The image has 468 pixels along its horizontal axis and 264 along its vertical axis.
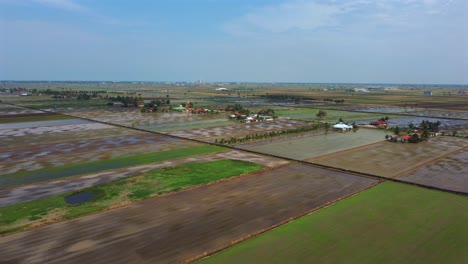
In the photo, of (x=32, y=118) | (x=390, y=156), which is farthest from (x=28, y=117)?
(x=390, y=156)

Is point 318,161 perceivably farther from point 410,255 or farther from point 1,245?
point 1,245

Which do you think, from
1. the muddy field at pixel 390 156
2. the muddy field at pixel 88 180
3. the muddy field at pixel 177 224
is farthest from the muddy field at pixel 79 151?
the muddy field at pixel 390 156

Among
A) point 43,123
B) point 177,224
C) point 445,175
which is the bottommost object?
point 177,224

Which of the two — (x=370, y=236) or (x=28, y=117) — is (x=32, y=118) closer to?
(x=28, y=117)

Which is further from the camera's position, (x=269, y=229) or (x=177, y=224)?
(x=177, y=224)

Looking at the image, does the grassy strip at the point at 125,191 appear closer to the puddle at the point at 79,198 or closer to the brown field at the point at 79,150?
the puddle at the point at 79,198

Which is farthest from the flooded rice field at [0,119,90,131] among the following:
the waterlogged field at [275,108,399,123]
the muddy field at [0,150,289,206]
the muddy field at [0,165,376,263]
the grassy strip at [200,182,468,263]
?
the grassy strip at [200,182,468,263]
